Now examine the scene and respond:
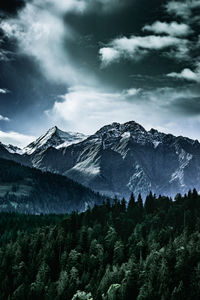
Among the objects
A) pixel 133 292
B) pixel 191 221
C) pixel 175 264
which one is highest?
pixel 191 221

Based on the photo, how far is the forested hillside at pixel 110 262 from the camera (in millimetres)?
122438

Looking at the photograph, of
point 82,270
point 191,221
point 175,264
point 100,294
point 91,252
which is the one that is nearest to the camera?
point 100,294

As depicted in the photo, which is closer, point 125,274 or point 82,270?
point 125,274

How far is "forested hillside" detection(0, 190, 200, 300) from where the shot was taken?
122438mm

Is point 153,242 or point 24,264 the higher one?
point 153,242

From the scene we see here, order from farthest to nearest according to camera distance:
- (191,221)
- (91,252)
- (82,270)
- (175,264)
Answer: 1. (191,221)
2. (91,252)
3. (82,270)
4. (175,264)

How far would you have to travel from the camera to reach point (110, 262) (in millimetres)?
158625

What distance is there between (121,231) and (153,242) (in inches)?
1429

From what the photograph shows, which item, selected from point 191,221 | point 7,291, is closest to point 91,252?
point 7,291

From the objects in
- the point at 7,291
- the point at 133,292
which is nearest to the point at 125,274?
the point at 133,292

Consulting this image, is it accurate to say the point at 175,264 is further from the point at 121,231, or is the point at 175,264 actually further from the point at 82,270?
the point at 121,231

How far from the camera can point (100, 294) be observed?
122688 millimetres

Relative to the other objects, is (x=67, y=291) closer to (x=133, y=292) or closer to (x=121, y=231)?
(x=133, y=292)

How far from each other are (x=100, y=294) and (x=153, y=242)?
Answer: 42386mm
